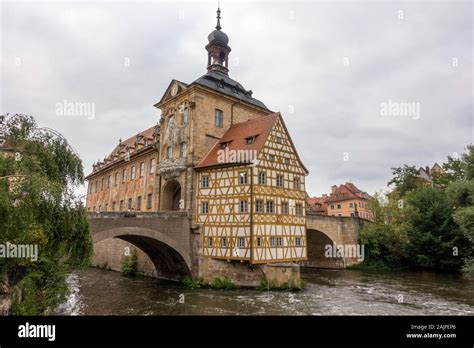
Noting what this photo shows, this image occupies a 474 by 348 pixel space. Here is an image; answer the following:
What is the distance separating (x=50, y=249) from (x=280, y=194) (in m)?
13.1

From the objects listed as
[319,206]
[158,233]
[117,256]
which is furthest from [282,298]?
[319,206]

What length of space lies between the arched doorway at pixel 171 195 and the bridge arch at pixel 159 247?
339 cm

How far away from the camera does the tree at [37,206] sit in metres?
6.18

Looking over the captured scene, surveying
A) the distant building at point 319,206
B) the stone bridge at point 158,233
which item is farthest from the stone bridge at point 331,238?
the distant building at point 319,206

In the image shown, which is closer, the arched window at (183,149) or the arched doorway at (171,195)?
the arched window at (183,149)

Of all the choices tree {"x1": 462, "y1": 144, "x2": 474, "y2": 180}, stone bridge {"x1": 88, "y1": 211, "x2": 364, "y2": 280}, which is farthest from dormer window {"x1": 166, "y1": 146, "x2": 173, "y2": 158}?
tree {"x1": 462, "y1": 144, "x2": 474, "y2": 180}

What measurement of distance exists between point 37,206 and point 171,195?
16.9 meters

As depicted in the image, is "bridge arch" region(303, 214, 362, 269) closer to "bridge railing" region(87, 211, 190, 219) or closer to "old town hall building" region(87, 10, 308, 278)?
"old town hall building" region(87, 10, 308, 278)

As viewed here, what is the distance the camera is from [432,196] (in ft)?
93.1

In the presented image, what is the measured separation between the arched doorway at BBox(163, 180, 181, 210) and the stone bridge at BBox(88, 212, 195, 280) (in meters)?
3.49

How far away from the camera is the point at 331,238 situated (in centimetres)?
2850

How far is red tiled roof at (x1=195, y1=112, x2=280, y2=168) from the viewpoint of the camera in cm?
1883

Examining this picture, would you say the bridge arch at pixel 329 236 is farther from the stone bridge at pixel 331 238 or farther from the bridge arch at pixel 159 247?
the bridge arch at pixel 159 247
